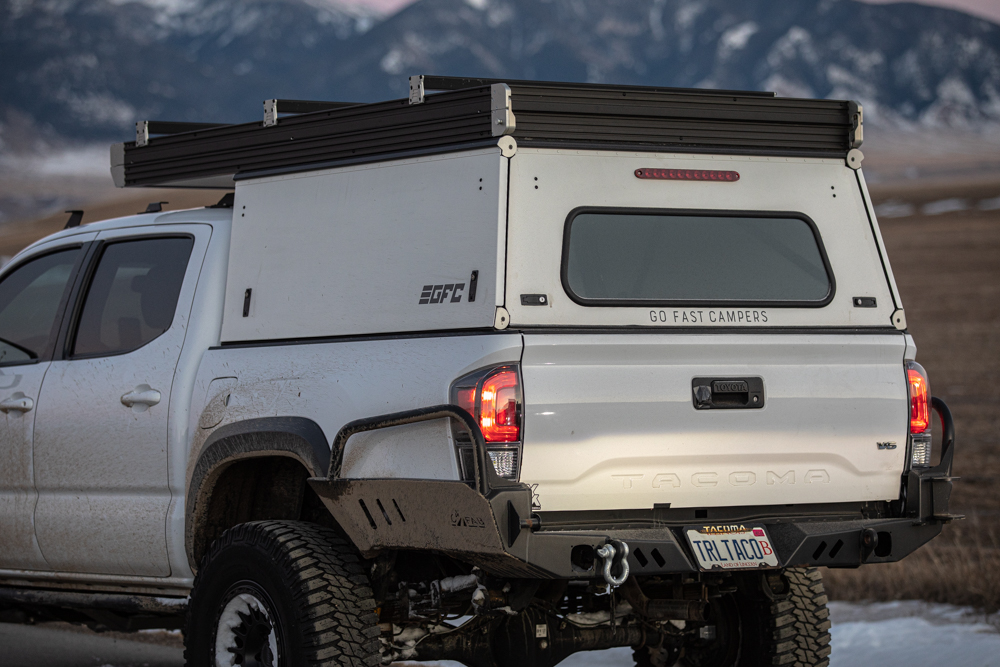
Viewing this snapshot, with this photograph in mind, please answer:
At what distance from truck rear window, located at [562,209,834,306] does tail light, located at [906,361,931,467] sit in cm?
41

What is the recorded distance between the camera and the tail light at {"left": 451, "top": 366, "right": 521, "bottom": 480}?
13.5 feet

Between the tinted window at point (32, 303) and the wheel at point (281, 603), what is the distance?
5.15ft

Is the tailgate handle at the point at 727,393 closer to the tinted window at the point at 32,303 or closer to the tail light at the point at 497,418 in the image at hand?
the tail light at the point at 497,418

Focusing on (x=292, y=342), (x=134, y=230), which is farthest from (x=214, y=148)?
(x=292, y=342)

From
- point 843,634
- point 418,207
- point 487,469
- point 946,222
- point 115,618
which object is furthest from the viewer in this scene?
point 946,222

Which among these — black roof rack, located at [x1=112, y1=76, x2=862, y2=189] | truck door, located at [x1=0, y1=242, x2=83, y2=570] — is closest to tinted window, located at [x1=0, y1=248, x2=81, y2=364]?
truck door, located at [x1=0, y1=242, x2=83, y2=570]

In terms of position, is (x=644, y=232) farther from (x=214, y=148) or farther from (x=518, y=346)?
(x=214, y=148)

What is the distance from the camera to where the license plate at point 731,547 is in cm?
431

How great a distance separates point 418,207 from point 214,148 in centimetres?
122

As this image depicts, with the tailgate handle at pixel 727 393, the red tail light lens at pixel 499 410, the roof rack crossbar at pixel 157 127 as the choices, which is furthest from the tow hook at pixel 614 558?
the roof rack crossbar at pixel 157 127

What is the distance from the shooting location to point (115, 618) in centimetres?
580

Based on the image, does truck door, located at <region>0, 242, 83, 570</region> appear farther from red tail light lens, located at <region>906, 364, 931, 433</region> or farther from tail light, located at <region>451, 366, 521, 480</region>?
red tail light lens, located at <region>906, 364, 931, 433</region>

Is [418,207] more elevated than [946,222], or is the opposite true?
[946,222]

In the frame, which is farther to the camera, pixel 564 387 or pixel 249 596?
pixel 249 596
